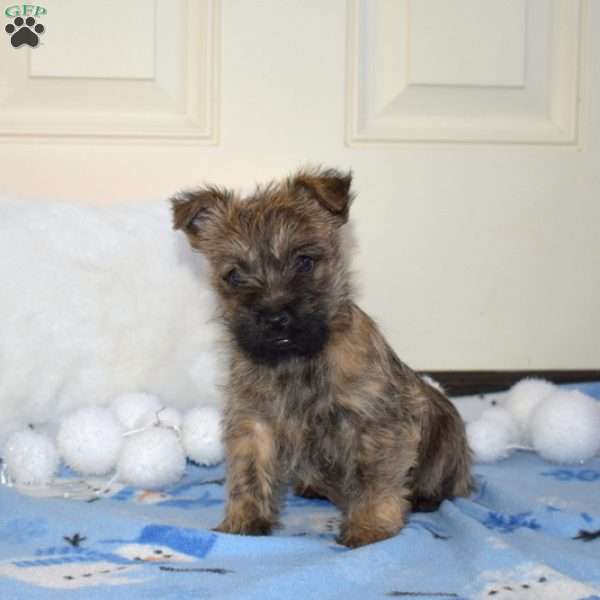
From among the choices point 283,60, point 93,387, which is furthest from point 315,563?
Answer: point 283,60

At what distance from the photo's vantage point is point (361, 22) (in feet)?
12.2

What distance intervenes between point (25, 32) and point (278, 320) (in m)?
1.87

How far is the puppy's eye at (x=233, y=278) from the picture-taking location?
269 centimetres

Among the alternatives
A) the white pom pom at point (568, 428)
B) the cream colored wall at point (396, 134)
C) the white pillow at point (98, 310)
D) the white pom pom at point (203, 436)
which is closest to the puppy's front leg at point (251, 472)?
the white pom pom at point (203, 436)

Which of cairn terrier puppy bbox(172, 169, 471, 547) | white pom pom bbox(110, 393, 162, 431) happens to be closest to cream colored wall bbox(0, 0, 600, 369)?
white pom pom bbox(110, 393, 162, 431)

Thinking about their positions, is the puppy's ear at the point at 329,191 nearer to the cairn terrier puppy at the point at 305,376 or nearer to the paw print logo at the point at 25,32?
the cairn terrier puppy at the point at 305,376

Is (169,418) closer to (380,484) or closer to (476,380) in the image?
(380,484)

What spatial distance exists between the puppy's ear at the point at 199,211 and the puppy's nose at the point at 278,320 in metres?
0.44

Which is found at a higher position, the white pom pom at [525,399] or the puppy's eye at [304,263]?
the puppy's eye at [304,263]

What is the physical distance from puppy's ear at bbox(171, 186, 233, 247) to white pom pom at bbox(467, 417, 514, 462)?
1.18 metres

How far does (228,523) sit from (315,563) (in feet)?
1.53

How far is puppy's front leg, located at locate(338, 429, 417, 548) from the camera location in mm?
2513

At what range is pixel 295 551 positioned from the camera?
7.62 feet

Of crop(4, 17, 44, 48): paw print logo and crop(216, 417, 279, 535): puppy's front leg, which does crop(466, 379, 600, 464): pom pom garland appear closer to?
crop(216, 417, 279, 535): puppy's front leg
